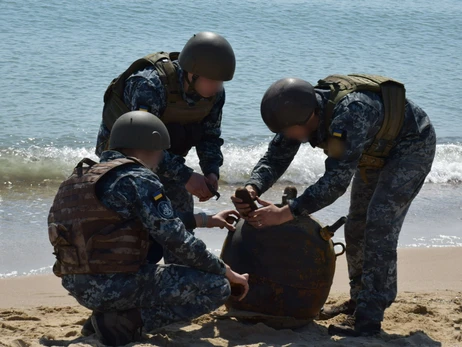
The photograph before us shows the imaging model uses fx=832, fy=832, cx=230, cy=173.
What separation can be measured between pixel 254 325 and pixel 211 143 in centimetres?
163

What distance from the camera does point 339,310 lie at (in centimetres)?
633

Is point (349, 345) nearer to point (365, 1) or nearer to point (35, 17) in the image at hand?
point (35, 17)

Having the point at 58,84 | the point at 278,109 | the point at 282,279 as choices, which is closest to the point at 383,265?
the point at 282,279

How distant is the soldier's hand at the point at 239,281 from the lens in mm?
5234

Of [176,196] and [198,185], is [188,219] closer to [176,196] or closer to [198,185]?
[198,185]

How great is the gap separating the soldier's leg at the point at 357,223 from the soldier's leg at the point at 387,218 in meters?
0.24

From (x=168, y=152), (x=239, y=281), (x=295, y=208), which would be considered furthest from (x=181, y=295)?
(x=168, y=152)

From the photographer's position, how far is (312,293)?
Result: 5660 millimetres

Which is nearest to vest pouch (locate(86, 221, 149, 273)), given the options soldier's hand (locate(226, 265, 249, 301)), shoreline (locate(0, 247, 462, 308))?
soldier's hand (locate(226, 265, 249, 301))

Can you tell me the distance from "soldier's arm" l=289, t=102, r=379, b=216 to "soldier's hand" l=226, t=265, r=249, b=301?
0.56 m

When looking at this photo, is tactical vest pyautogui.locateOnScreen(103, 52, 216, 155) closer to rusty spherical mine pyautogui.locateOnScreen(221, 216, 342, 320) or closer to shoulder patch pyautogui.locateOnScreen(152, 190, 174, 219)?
rusty spherical mine pyautogui.locateOnScreen(221, 216, 342, 320)

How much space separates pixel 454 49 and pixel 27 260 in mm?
17143

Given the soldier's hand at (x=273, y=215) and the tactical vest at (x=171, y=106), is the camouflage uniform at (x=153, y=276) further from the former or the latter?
the tactical vest at (x=171, y=106)

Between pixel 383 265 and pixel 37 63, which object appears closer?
pixel 383 265
